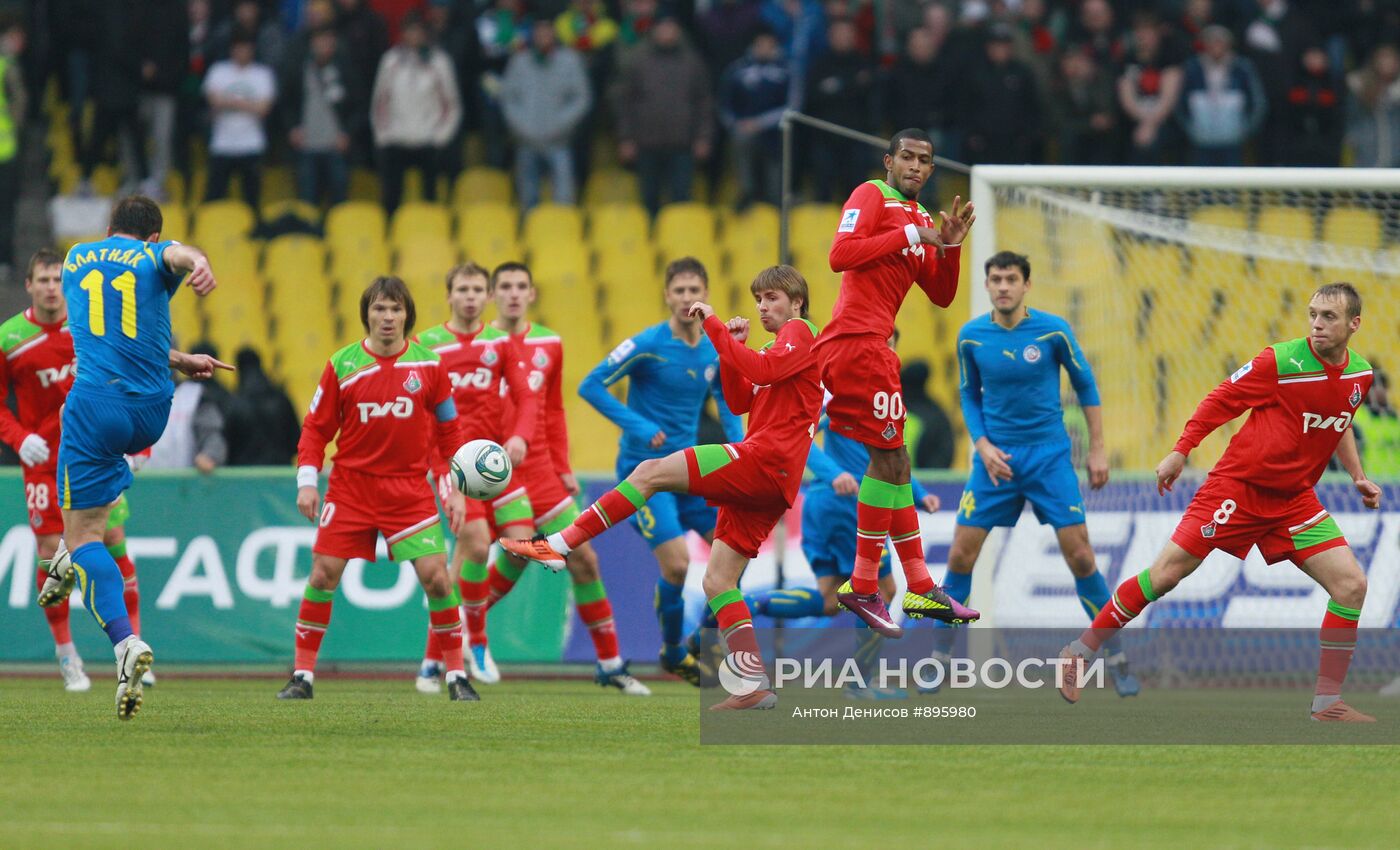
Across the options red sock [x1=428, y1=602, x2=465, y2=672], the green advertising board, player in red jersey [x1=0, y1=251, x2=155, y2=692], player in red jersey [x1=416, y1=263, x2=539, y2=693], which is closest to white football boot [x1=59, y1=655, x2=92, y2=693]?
player in red jersey [x1=0, y1=251, x2=155, y2=692]

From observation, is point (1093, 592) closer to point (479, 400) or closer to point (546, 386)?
point (546, 386)

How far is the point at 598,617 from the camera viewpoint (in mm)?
12094

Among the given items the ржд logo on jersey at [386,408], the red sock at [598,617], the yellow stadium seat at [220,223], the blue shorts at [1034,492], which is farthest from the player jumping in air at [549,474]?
the yellow stadium seat at [220,223]

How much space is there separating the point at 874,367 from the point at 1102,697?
11.4 ft

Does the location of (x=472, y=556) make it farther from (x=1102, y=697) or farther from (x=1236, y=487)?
(x=1236, y=487)

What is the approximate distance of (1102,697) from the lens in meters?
11.7

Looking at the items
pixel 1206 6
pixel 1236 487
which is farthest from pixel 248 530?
pixel 1206 6

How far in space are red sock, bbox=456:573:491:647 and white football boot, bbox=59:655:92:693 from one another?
2.36m

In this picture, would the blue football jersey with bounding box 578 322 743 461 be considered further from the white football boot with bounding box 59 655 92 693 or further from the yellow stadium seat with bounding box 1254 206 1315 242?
the yellow stadium seat with bounding box 1254 206 1315 242

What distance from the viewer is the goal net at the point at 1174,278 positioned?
1423 centimetres

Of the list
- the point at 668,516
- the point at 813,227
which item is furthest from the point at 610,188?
the point at 668,516

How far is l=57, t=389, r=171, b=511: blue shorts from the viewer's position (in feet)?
30.0

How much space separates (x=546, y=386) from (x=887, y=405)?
3.46m

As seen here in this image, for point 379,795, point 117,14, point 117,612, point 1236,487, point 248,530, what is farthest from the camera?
point 117,14
